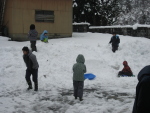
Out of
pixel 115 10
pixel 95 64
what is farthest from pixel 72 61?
pixel 115 10

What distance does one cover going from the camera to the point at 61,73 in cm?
1071

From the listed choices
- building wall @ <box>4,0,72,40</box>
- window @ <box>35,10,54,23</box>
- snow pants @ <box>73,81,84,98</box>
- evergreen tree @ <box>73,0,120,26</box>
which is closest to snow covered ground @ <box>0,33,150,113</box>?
snow pants @ <box>73,81,84,98</box>

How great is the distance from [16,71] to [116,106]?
5993 mm

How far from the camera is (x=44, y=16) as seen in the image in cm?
1834

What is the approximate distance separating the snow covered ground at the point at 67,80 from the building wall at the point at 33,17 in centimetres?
439

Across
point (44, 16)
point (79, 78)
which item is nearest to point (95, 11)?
point (44, 16)

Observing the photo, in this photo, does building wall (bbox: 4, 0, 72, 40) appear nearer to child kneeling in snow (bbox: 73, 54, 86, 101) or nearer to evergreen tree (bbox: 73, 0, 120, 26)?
evergreen tree (bbox: 73, 0, 120, 26)

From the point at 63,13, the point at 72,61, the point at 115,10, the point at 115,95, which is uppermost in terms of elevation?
the point at 115,10

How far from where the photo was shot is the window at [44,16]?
18125mm

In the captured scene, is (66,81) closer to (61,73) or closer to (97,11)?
(61,73)

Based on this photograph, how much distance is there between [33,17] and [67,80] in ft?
32.4

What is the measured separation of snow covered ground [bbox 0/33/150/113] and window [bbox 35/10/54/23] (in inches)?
190

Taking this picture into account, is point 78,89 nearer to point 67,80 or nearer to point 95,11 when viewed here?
point 67,80

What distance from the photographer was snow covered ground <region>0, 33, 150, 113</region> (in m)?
6.37
